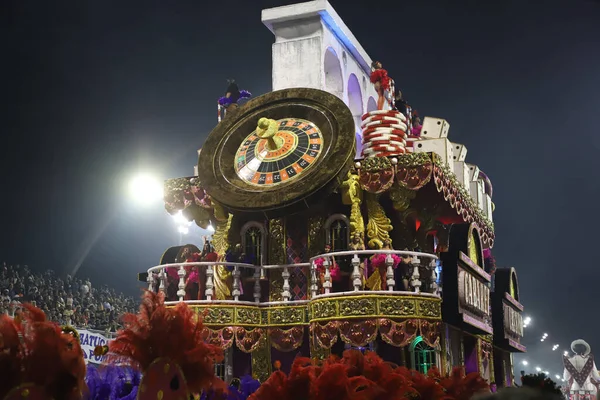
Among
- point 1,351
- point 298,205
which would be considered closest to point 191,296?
point 298,205

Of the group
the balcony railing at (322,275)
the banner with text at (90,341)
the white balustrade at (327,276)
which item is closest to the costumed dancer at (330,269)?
the balcony railing at (322,275)

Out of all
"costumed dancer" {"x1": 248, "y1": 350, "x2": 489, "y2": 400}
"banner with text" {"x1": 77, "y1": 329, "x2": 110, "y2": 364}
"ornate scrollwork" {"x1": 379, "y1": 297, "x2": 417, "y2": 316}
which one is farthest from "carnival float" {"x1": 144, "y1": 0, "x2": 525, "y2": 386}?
"costumed dancer" {"x1": 248, "y1": 350, "x2": 489, "y2": 400}

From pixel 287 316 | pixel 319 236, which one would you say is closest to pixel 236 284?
pixel 287 316

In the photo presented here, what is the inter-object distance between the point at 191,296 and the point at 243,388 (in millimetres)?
5360

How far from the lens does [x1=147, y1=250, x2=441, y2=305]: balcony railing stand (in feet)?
50.9

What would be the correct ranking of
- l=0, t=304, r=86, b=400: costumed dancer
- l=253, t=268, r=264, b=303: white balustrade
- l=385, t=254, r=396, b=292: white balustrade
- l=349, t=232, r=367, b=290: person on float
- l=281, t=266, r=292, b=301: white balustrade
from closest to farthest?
l=0, t=304, r=86, b=400: costumed dancer < l=385, t=254, r=396, b=292: white balustrade < l=349, t=232, r=367, b=290: person on float < l=281, t=266, r=292, b=301: white balustrade < l=253, t=268, r=264, b=303: white balustrade

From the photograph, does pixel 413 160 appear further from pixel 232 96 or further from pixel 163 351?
pixel 163 351

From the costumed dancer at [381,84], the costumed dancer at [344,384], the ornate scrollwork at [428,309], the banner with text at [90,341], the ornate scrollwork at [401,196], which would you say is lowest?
the costumed dancer at [344,384]

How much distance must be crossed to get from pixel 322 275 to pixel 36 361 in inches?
444

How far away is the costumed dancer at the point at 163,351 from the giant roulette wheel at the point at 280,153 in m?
9.85

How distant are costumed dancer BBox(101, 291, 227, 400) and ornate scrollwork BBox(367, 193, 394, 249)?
1044 centimetres

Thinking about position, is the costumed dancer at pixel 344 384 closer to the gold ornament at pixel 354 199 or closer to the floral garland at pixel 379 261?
the floral garland at pixel 379 261

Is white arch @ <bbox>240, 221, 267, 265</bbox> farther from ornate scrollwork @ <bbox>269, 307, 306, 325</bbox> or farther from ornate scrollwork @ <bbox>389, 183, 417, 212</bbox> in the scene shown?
ornate scrollwork @ <bbox>389, 183, 417, 212</bbox>

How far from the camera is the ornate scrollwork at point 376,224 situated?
656 inches
